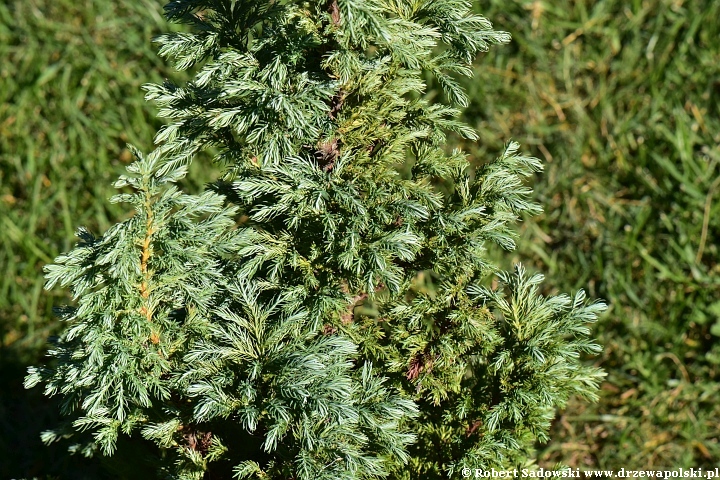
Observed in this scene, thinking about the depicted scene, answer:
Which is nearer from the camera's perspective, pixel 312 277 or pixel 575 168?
pixel 312 277

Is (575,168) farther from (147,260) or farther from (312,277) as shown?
(147,260)

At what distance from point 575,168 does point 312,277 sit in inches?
107

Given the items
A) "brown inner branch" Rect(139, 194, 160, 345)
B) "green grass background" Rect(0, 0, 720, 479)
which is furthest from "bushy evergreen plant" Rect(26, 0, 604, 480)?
"green grass background" Rect(0, 0, 720, 479)

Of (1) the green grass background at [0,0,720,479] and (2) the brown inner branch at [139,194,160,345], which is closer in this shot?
(2) the brown inner branch at [139,194,160,345]

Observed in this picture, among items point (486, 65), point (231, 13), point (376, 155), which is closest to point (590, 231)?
point (486, 65)

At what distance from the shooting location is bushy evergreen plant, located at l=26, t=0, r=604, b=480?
1888 mm

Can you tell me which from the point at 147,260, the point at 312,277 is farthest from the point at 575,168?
the point at 147,260

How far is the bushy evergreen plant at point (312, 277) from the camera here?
1888 mm

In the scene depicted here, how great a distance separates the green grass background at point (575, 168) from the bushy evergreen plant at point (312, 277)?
170 cm

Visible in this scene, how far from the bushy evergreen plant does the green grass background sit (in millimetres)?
1703

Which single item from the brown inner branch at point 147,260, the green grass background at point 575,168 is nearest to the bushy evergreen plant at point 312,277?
the brown inner branch at point 147,260

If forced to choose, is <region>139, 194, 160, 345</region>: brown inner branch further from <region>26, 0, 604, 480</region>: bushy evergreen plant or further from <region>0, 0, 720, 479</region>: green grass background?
<region>0, 0, 720, 479</region>: green grass background

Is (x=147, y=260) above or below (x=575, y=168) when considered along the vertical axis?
above

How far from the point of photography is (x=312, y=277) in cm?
200
